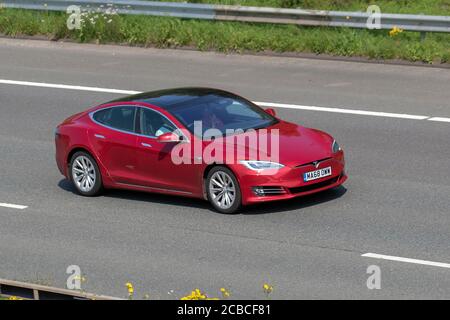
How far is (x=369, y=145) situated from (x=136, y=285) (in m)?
6.49

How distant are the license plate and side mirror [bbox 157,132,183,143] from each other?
1778mm

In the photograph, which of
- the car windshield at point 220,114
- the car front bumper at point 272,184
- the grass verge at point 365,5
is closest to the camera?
the car front bumper at point 272,184

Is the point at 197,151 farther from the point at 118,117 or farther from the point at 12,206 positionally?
the point at 12,206

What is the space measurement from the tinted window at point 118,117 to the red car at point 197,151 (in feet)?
0.05

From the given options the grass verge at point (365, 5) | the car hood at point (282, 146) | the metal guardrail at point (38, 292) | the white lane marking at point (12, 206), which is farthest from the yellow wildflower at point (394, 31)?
the metal guardrail at point (38, 292)

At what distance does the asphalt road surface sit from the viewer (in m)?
12.4

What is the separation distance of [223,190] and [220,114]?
130 centimetres

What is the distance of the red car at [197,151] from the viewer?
14.6m

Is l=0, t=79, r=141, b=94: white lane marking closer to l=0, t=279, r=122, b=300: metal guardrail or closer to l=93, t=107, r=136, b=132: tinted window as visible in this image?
l=93, t=107, r=136, b=132: tinted window

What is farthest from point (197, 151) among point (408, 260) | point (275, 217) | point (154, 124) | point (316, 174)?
point (408, 260)

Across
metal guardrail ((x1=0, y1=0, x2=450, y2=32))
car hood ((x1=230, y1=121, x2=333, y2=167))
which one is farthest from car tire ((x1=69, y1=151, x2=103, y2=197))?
metal guardrail ((x1=0, y1=0, x2=450, y2=32))

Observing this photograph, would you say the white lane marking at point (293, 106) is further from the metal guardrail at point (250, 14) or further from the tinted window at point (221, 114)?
the tinted window at point (221, 114)

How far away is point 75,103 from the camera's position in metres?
21.6
